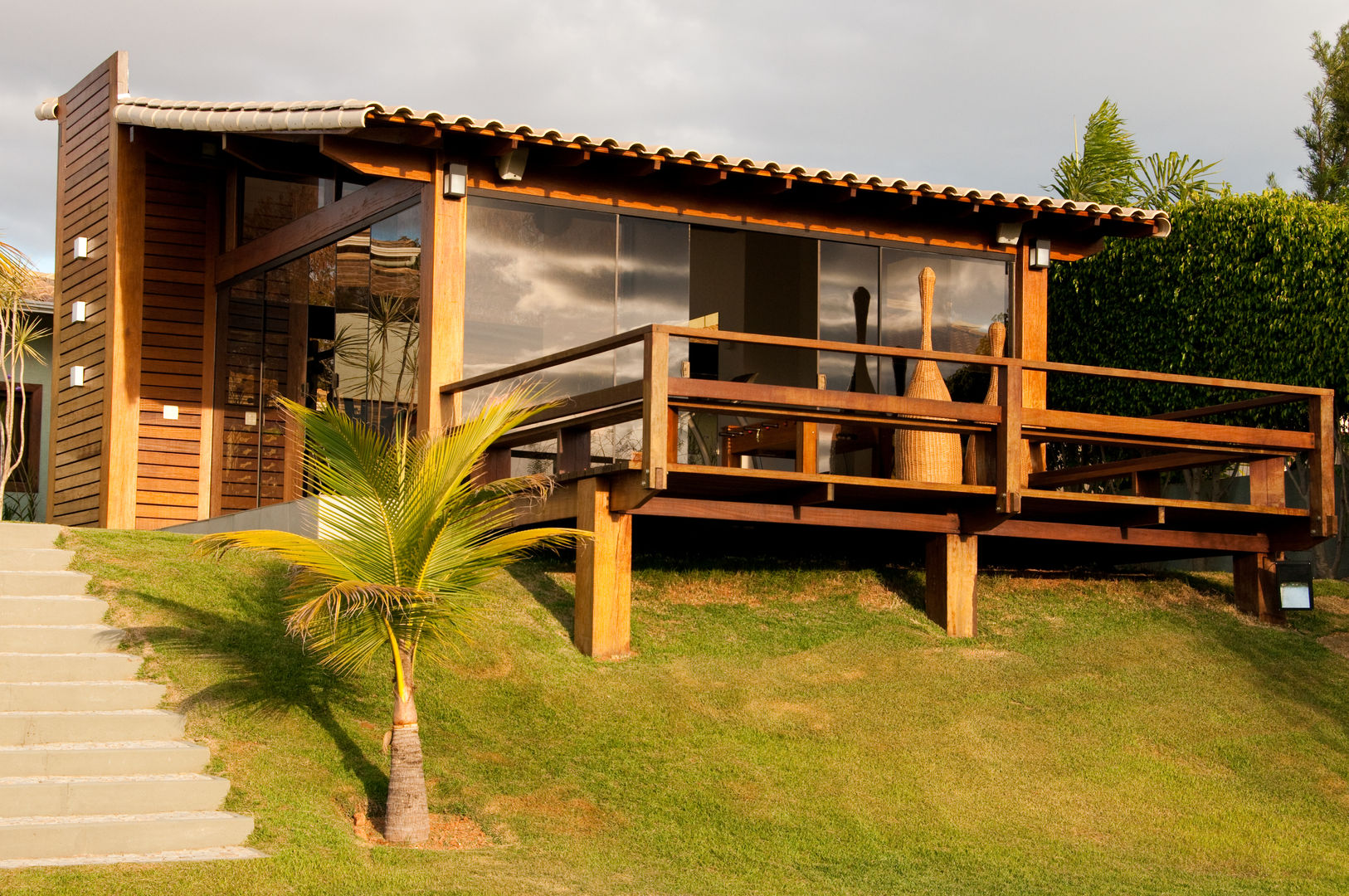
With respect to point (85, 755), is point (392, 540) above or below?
above

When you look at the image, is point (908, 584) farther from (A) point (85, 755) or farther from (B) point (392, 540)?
(A) point (85, 755)

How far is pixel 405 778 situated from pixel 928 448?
19.2 feet

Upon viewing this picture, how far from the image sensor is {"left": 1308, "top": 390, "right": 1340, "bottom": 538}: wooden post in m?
11.6

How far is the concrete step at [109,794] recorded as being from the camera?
702 cm

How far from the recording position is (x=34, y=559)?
9742 mm

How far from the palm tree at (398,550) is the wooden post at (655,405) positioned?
5.57 ft

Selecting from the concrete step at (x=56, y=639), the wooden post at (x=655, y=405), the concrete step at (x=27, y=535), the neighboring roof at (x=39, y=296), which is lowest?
the concrete step at (x=56, y=639)

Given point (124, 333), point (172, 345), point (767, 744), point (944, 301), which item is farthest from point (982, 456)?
point (124, 333)

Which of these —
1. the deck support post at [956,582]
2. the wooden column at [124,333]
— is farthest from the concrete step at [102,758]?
the wooden column at [124,333]

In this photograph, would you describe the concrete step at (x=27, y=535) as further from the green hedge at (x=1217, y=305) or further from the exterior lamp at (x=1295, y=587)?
the green hedge at (x=1217, y=305)

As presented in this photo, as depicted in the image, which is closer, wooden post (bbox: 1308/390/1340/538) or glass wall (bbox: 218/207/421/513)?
wooden post (bbox: 1308/390/1340/538)

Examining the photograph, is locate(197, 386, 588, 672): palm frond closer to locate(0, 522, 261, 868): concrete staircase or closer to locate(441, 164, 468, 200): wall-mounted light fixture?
locate(0, 522, 261, 868): concrete staircase

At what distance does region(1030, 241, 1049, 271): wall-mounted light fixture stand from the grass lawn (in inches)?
145

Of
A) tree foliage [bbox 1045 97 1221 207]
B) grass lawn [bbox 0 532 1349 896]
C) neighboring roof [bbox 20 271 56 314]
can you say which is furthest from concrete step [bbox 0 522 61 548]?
tree foliage [bbox 1045 97 1221 207]
